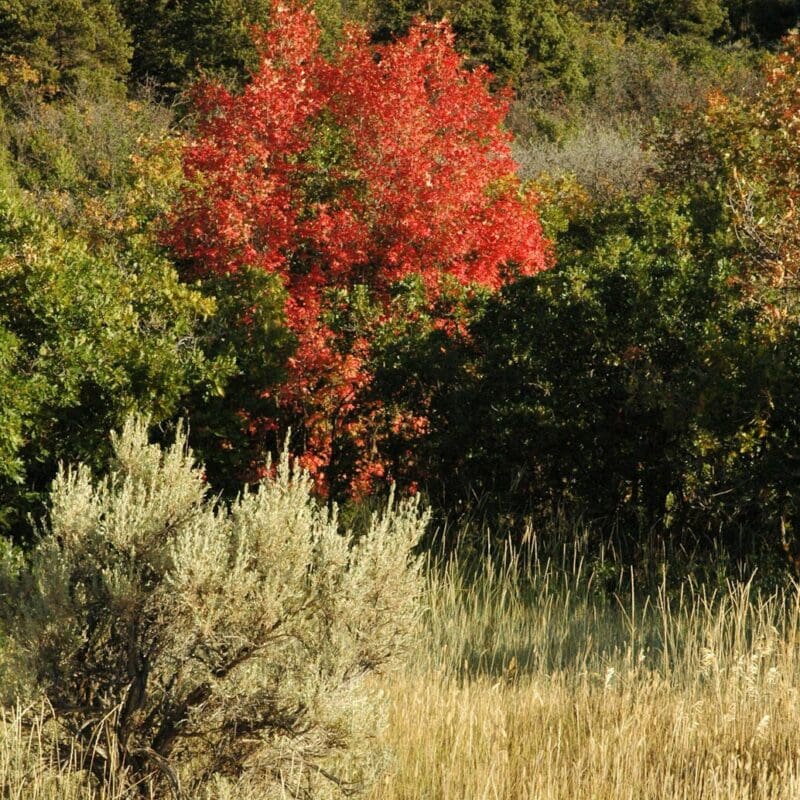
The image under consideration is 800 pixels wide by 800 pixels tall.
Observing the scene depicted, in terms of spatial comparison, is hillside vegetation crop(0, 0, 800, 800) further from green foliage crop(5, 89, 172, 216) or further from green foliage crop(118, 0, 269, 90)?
green foliage crop(118, 0, 269, 90)

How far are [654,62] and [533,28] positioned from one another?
3.89 m

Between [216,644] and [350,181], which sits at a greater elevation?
[350,181]

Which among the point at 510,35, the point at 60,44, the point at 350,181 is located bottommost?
the point at 350,181

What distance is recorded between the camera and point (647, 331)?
8.25 m

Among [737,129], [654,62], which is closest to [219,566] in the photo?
[737,129]

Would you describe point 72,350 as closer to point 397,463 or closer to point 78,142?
point 397,463

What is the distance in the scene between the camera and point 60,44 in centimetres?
3105

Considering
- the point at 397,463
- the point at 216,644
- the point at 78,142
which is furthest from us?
the point at 78,142

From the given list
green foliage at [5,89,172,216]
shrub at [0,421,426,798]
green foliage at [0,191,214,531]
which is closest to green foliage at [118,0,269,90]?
green foliage at [5,89,172,216]

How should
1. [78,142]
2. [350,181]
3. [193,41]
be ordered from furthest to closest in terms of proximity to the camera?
[193,41]
[78,142]
[350,181]

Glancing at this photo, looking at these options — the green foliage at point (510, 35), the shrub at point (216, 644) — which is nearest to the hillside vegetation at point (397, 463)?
the shrub at point (216, 644)

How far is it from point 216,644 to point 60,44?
30.7 m

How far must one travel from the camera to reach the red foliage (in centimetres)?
1111

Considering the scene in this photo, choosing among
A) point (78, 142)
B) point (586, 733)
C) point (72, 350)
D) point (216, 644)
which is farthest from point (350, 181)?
point (78, 142)
